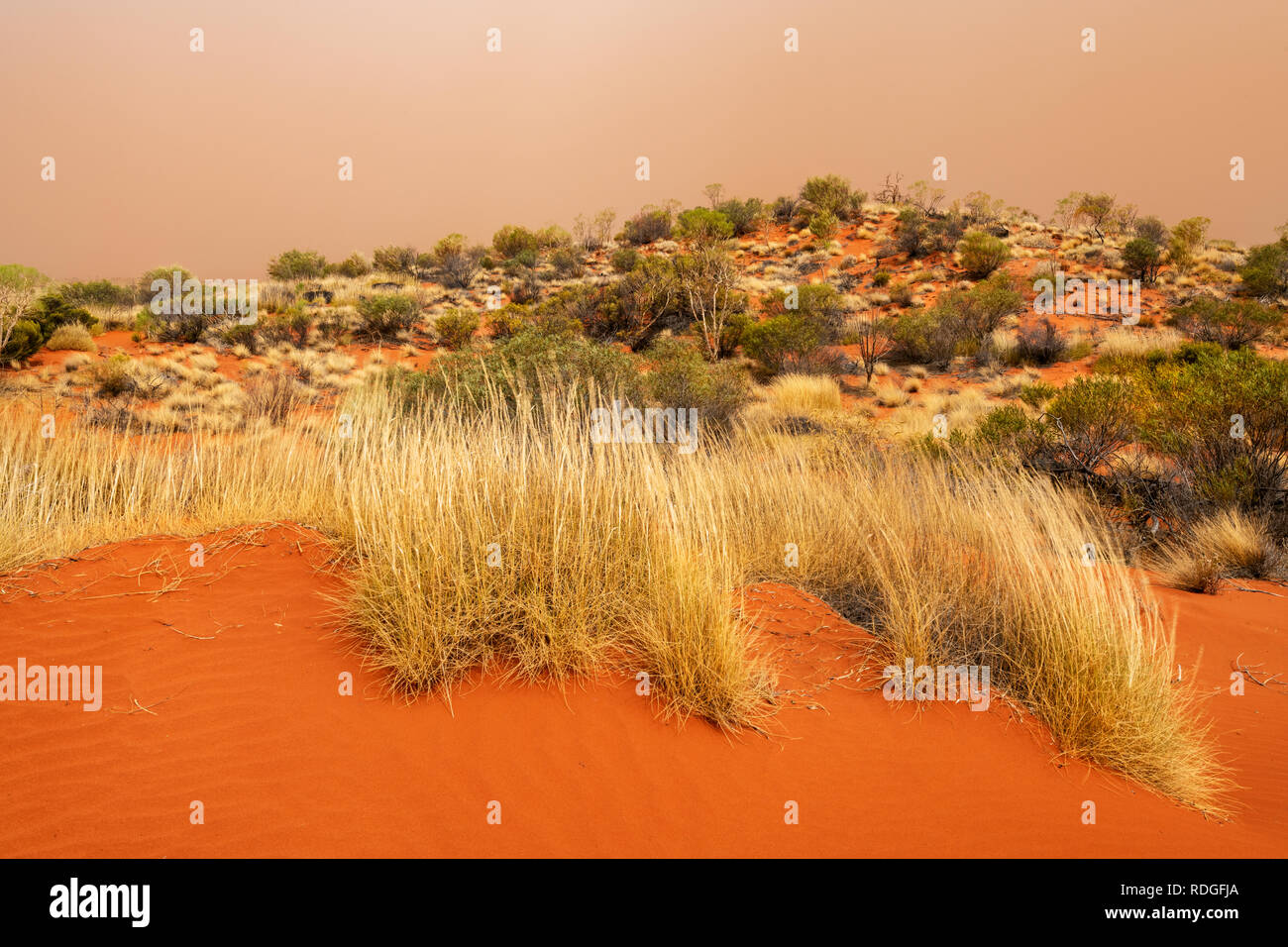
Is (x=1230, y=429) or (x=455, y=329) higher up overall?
(x=455, y=329)

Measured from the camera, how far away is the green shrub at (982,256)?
2467 cm

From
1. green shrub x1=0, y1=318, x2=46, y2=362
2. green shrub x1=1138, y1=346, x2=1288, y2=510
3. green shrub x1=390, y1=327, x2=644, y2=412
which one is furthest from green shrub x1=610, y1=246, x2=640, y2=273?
green shrub x1=1138, y1=346, x2=1288, y2=510

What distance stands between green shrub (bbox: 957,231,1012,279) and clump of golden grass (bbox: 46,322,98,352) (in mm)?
30371

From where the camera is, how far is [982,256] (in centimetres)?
2475

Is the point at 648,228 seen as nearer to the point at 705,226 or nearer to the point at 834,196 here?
the point at 705,226

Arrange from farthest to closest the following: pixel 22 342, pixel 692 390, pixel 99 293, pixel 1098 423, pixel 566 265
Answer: pixel 566 265 < pixel 99 293 < pixel 22 342 < pixel 692 390 < pixel 1098 423

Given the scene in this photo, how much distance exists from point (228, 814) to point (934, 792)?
288 cm

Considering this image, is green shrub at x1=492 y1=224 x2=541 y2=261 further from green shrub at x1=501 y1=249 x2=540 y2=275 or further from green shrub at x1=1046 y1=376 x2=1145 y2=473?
green shrub at x1=1046 y1=376 x2=1145 y2=473

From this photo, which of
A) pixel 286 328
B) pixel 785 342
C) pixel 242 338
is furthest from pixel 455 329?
pixel 785 342

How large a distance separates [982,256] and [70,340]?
30.9 m

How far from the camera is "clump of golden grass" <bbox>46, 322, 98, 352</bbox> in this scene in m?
15.0

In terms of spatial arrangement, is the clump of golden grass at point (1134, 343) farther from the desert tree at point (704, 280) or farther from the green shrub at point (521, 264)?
the green shrub at point (521, 264)

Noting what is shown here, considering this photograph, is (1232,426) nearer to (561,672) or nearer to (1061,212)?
(561,672)
